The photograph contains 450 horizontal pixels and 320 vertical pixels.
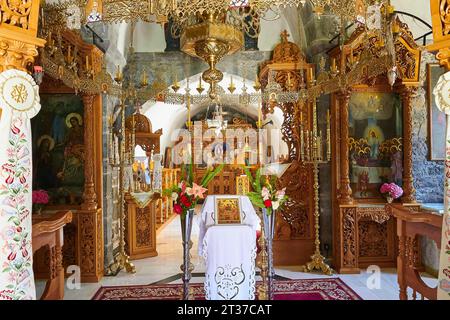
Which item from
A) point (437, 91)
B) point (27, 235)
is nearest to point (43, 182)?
point (27, 235)

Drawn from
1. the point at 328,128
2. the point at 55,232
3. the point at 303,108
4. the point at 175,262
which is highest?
the point at 303,108

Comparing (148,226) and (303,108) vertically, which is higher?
→ (303,108)

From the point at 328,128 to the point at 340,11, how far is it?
279 cm

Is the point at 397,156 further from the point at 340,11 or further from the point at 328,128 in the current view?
the point at 340,11

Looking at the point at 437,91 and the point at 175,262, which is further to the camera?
the point at 175,262

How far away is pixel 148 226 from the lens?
6.85 meters

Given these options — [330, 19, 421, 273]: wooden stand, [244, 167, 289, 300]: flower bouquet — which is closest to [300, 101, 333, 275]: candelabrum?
[330, 19, 421, 273]: wooden stand

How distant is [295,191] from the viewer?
Answer: 247 inches

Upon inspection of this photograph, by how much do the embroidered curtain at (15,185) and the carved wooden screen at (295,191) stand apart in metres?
4.49

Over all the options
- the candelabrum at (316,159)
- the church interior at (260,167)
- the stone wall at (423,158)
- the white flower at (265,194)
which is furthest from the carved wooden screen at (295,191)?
the white flower at (265,194)

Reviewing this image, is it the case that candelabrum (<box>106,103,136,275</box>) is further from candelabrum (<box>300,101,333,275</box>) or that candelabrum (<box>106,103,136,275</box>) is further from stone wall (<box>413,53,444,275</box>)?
stone wall (<box>413,53,444,275</box>)
